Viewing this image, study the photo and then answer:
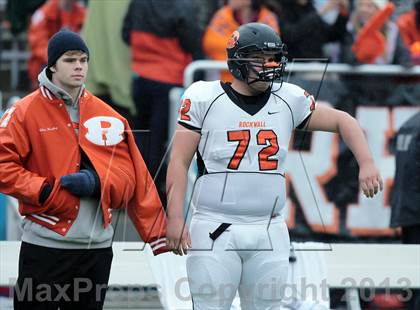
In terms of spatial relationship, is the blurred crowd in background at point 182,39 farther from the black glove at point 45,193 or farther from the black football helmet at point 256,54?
the black glove at point 45,193

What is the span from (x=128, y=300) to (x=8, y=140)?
255cm

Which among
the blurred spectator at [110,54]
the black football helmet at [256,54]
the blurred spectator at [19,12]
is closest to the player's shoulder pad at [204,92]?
the black football helmet at [256,54]

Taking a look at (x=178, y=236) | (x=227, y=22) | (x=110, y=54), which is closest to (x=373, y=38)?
(x=227, y=22)

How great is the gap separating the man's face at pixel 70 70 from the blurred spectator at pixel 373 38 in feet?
11.6

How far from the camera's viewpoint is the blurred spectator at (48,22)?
9.48m

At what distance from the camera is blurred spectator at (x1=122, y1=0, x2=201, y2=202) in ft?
28.5

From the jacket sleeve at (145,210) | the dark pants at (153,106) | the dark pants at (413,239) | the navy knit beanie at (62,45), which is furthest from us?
the dark pants at (153,106)

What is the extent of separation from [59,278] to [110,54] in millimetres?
3640

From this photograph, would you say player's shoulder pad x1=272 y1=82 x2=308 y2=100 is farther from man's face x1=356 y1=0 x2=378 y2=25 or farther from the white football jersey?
man's face x1=356 y1=0 x2=378 y2=25

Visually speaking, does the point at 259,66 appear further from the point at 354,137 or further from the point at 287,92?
the point at 354,137

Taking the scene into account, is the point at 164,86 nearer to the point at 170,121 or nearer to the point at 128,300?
the point at 170,121

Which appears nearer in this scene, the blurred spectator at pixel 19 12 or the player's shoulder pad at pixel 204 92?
the player's shoulder pad at pixel 204 92

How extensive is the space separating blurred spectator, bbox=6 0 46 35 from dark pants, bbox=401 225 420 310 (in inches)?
153

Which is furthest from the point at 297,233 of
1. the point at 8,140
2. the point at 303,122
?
the point at 8,140
